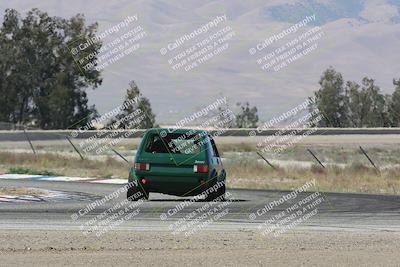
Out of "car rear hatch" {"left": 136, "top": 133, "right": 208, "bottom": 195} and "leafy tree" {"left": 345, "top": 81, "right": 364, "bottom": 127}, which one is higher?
"car rear hatch" {"left": 136, "top": 133, "right": 208, "bottom": 195}

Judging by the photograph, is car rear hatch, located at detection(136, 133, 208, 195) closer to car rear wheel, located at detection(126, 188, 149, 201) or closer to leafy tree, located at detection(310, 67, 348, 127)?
car rear wheel, located at detection(126, 188, 149, 201)

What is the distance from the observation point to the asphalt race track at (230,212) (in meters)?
14.6

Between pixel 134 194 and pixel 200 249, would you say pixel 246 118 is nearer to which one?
pixel 134 194

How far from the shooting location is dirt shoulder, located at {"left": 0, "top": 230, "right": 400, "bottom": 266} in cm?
1031

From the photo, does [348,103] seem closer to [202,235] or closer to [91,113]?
[91,113]

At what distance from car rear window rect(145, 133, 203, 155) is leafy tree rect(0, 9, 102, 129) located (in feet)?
184

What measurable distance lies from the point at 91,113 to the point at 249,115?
23.7 metres

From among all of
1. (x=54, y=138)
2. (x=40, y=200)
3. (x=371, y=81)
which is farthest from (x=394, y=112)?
(x=40, y=200)

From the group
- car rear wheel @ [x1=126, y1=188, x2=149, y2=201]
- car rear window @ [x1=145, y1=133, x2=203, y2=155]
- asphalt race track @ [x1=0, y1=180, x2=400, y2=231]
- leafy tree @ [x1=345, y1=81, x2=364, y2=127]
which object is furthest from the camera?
leafy tree @ [x1=345, y1=81, x2=364, y2=127]

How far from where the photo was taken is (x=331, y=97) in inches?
3391

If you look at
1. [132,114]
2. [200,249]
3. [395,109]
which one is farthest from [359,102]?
[200,249]

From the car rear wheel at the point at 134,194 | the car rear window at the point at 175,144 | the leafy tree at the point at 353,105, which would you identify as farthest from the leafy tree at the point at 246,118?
the car rear window at the point at 175,144

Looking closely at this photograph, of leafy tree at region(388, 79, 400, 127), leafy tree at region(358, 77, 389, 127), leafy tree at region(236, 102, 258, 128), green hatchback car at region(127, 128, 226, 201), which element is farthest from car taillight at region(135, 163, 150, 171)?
leafy tree at region(236, 102, 258, 128)

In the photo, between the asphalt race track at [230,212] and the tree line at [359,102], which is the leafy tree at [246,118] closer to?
the tree line at [359,102]
